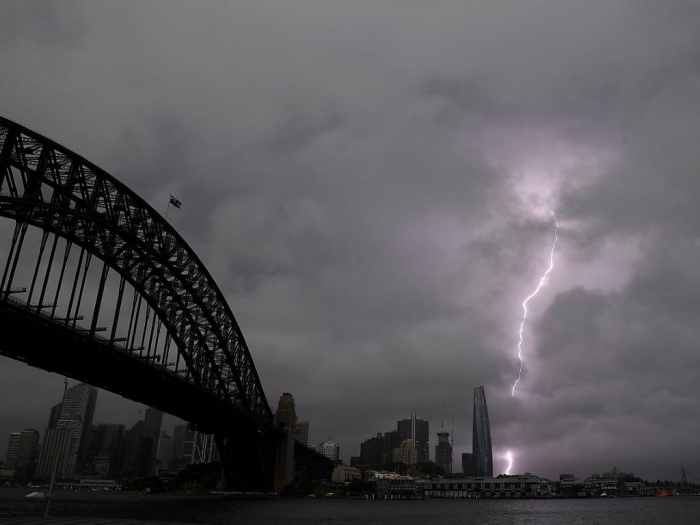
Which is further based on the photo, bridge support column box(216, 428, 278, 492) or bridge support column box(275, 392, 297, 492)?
bridge support column box(275, 392, 297, 492)

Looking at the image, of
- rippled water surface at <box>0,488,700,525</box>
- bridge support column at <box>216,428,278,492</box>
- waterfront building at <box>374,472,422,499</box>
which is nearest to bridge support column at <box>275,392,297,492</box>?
bridge support column at <box>216,428,278,492</box>

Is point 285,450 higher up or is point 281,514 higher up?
point 285,450

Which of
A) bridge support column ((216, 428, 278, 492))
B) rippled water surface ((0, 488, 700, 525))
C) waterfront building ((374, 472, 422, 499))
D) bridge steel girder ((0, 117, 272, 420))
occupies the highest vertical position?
bridge steel girder ((0, 117, 272, 420))

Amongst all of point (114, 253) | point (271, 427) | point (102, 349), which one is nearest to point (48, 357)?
point (102, 349)

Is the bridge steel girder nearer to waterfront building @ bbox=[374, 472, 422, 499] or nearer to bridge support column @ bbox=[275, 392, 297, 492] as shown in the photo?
bridge support column @ bbox=[275, 392, 297, 492]

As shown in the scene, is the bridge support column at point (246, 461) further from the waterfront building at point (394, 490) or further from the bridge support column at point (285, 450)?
the waterfront building at point (394, 490)

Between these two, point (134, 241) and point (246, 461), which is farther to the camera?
point (246, 461)

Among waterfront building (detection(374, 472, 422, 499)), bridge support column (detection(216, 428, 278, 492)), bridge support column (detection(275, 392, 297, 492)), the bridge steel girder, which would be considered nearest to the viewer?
the bridge steel girder

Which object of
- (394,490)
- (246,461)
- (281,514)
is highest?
(246,461)

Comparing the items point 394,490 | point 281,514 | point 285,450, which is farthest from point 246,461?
point 394,490

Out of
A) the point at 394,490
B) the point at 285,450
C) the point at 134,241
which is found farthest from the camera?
the point at 394,490

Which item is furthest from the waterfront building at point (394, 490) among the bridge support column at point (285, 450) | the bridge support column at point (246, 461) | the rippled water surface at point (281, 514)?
the rippled water surface at point (281, 514)

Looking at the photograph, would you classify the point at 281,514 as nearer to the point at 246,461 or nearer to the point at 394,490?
the point at 246,461
